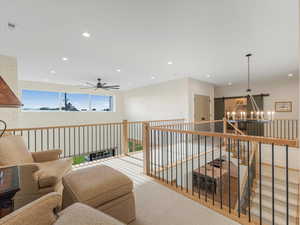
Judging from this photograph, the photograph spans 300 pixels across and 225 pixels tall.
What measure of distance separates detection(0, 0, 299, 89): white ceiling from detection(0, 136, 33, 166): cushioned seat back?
6.11ft

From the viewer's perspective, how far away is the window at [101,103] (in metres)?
7.94

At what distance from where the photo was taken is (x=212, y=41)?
9.91 feet

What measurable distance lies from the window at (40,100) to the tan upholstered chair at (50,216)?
23.0ft

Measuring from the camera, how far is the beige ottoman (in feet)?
4.70

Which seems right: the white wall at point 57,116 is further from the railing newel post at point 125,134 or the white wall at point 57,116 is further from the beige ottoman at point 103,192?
the beige ottoman at point 103,192

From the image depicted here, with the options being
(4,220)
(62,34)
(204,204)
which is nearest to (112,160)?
(204,204)

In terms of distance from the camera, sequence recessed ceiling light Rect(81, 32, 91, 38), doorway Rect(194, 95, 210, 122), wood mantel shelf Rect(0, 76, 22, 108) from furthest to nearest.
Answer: doorway Rect(194, 95, 210, 122), recessed ceiling light Rect(81, 32, 91, 38), wood mantel shelf Rect(0, 76, 22, 108)

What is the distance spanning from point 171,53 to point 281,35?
2118 mm

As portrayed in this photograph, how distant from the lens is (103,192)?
1.49 m

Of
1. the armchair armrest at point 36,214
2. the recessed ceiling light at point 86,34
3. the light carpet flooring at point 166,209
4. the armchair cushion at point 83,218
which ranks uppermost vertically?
the recessed ceiling light at point 86,34

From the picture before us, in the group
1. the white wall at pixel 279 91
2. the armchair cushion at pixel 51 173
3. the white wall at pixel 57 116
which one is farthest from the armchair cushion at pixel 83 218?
the white wall at pixel 279 91

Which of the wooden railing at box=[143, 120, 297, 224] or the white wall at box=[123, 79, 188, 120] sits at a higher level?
the white wall at box=[123, 79, 188, 120]

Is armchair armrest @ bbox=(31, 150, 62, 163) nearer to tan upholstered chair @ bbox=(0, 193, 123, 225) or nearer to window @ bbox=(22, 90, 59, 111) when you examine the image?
tan upholstered chair @ bbox=(0, 193, 123, 225)

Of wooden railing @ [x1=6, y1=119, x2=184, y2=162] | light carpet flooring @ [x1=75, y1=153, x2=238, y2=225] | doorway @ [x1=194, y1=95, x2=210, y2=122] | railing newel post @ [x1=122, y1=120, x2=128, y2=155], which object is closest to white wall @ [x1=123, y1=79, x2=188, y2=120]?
wooden railing @ [x1=6, y1=119, x2=184, y2=162]
